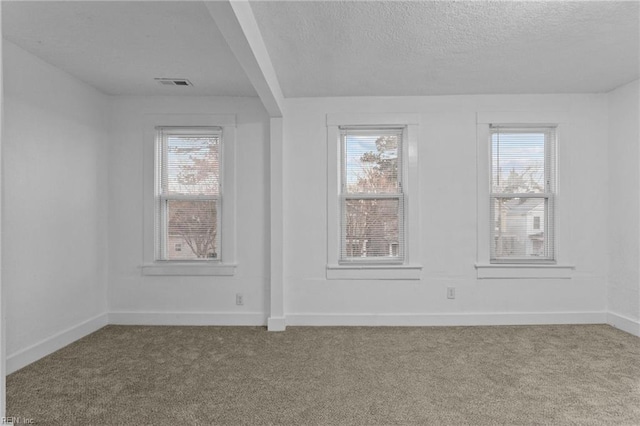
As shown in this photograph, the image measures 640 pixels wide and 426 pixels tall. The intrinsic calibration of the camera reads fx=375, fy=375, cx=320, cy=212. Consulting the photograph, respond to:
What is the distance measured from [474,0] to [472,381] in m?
2.54

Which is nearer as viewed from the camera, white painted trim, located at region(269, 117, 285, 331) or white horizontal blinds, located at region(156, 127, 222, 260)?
white painted trim, located at region(269, 117, 285, 331)

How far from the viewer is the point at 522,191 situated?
414 cm

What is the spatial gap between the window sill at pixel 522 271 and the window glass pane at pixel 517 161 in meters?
0.82

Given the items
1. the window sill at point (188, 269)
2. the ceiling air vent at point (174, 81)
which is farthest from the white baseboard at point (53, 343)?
the ceiling air vent at point (174, 81)

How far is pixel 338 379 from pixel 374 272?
155 centimetres

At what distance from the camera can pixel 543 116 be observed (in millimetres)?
4059

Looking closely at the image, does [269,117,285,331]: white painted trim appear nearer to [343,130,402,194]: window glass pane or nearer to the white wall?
the white wall

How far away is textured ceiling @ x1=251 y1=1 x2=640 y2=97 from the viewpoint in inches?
94.3

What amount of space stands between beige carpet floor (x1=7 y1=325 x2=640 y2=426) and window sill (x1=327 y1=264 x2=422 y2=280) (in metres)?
0.57

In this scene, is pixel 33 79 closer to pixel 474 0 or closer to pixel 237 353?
pixel 237 353

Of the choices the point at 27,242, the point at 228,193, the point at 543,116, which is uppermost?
the point at 543,116

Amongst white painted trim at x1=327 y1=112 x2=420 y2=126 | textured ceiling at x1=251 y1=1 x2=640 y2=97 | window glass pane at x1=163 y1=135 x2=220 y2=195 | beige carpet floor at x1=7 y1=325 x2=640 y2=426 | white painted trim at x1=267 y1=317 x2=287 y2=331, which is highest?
textured ceiling at x1=251 y1=1 x2=640 y2=97

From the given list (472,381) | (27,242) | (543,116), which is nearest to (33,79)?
(27,242)

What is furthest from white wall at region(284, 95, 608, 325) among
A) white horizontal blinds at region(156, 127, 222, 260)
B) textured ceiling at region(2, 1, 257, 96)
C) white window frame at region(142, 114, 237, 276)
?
textured ceiling at region(2, 1, 257, 96)
